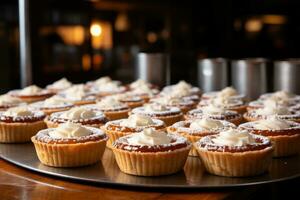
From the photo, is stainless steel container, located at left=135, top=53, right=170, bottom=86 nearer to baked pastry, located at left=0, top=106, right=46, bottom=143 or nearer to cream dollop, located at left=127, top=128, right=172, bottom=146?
baked pastry, located at left=0, top=106, right=46, bottom=143

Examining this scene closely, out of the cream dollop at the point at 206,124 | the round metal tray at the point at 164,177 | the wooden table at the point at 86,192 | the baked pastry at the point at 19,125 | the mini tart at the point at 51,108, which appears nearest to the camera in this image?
the wooden table at the point at 86,192

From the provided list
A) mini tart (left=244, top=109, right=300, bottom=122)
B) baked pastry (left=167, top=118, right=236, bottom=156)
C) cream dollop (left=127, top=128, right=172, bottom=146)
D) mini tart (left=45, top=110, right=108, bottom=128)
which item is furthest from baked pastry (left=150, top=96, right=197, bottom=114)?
cream dollop (left=127, top=128, right=172, bottom=146)

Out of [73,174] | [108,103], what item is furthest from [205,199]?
[108,103]

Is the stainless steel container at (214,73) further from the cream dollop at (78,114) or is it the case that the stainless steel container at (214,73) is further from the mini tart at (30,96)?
the cream dollop at (78,114)

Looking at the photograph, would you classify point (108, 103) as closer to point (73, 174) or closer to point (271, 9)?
point (73, 174)

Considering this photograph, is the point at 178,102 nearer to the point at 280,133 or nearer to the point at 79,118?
the point at 79,118

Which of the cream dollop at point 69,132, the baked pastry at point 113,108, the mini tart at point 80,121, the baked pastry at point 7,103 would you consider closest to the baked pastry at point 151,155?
the cream dollop at point 69,132

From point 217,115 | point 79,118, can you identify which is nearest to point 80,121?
point 79,118
